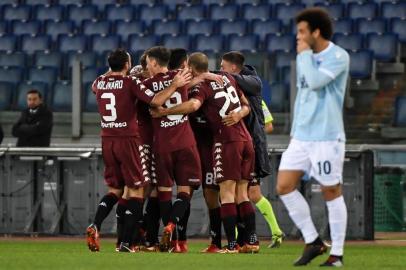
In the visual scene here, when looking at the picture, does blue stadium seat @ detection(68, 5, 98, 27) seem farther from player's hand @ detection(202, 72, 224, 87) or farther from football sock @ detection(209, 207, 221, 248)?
player's hand @ detection(202, 72, 224, 87)

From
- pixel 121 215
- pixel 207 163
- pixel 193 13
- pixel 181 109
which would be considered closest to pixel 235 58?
pixel 207 163

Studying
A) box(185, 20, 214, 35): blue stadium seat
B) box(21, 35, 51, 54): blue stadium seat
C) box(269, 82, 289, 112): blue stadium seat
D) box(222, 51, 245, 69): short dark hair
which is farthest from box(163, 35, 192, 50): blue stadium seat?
box(222, 51, 245, 69): short dark hair

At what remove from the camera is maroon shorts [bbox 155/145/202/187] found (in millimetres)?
13148

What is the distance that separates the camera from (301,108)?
1023cm

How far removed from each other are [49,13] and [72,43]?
1.83 metres

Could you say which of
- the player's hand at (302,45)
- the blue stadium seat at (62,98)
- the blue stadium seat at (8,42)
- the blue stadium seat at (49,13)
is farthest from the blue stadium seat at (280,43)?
the player's hand at (302,45)

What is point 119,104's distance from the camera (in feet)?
42.7

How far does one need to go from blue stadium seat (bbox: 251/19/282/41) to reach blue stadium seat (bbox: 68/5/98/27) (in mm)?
4057

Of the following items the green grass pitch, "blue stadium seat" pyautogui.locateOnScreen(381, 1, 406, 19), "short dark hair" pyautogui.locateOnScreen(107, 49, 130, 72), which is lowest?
the green grass pitch

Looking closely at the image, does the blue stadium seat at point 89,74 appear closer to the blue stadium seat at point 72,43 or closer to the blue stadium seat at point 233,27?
the blue stadium seat at point 72,43

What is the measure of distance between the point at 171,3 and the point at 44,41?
299cm

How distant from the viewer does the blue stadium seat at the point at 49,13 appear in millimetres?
28375

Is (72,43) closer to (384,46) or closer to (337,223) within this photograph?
(384,46)

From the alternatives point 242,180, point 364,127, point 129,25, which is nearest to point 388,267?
point 242,180
